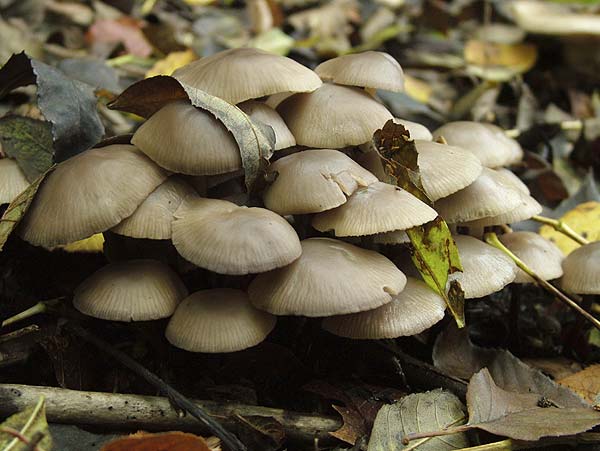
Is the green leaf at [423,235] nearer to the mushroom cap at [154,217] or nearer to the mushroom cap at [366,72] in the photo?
the mushroom cap at [366,72]

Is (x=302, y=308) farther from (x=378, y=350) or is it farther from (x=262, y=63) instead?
(x=262, y=63)

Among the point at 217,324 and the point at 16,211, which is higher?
the point at 16,211

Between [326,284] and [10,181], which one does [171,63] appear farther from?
[326,284]

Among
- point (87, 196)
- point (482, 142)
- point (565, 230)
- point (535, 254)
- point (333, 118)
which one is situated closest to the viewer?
point (87, 196)

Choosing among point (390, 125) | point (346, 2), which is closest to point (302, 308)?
point (390, 125)

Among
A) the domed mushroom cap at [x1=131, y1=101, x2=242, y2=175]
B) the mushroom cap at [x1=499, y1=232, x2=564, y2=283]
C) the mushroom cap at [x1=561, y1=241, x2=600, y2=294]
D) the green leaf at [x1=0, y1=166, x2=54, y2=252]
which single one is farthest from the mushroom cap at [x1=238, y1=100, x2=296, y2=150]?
the mushroom cap at [x1=561, y1=241, x2=600, y2=294]

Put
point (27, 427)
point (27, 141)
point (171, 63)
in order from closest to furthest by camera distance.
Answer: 1. point (27, 427)
2. point (27, 141)
3. point (171, 63)

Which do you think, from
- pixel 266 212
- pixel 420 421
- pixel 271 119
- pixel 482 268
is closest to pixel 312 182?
pixel 266 212

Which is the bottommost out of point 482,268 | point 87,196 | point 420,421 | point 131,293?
point 420,421
